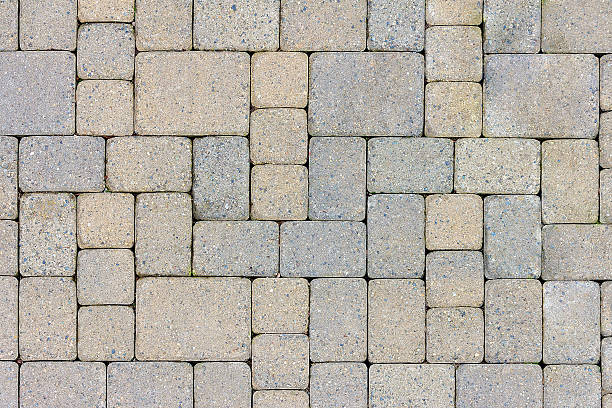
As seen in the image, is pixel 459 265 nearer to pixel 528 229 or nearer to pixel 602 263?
pixel 528 229

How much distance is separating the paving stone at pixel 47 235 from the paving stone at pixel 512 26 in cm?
217

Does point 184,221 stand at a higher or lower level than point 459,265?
higher

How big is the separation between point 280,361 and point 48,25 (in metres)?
1.98

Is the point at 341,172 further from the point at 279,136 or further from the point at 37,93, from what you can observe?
the point at 37,93

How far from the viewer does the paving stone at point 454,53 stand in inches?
103

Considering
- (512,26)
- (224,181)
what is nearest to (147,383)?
(224,181)

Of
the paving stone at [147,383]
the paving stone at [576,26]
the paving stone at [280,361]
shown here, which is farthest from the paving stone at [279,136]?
the paving stone at [576,26]

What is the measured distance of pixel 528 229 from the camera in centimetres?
261

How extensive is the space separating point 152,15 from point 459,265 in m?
1.91

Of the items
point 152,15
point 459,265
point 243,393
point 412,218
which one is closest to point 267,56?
point 152,15

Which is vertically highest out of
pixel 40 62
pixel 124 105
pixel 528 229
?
pixel 40 62

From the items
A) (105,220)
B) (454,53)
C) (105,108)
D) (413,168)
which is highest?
A: (454,53)

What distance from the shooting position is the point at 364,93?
2.61m

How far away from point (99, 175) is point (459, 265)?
5.86ft
